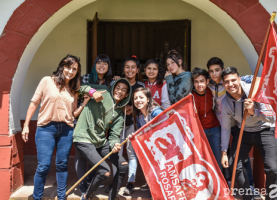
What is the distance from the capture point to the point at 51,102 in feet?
8.77

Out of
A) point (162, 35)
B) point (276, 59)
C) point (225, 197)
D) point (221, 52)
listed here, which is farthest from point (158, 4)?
point (225, 197)

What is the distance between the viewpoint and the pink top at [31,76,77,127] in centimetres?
267

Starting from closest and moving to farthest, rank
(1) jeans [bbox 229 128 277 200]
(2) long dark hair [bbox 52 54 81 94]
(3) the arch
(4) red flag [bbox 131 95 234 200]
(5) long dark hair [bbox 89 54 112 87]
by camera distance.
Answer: (4) red flag [bbox 131 95 234 200], (1) jeans [bbox 229 128 277 200], (2) long dark hair [bbox 52 54 81 94], (3) the arch, (5) long dark hair [bbox 89 54 112 87]

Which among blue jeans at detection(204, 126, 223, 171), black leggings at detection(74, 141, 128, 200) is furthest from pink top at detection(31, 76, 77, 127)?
blue jeans at detection(204, 126, 223, 171)

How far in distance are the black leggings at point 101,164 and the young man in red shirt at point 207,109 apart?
3.72 ft

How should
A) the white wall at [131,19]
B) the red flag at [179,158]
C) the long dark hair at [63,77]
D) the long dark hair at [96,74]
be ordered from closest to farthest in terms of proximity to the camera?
the red flag at [179,158] < the long dark hair at [63,77] < the long dark hair at [96,74] < the white wall at [131,19]

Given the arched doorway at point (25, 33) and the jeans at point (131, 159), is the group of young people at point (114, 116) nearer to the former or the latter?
the jeans at point (131, 159)

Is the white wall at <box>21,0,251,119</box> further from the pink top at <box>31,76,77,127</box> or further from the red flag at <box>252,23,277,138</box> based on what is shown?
the red flag at <box>252,23,277,138</box>

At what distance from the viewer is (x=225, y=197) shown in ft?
7.81

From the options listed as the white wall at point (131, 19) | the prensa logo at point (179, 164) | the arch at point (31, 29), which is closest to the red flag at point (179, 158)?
the prensa logo at point (179, 164)

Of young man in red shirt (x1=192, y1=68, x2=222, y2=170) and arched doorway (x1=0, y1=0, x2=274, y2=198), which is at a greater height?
arched doorway (x1=0, y1=0, x2=274, y2=198)

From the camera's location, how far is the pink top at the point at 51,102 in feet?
8.76

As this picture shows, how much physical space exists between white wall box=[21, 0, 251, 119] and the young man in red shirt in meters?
1.92

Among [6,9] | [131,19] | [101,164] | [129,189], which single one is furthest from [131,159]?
[131,19]
